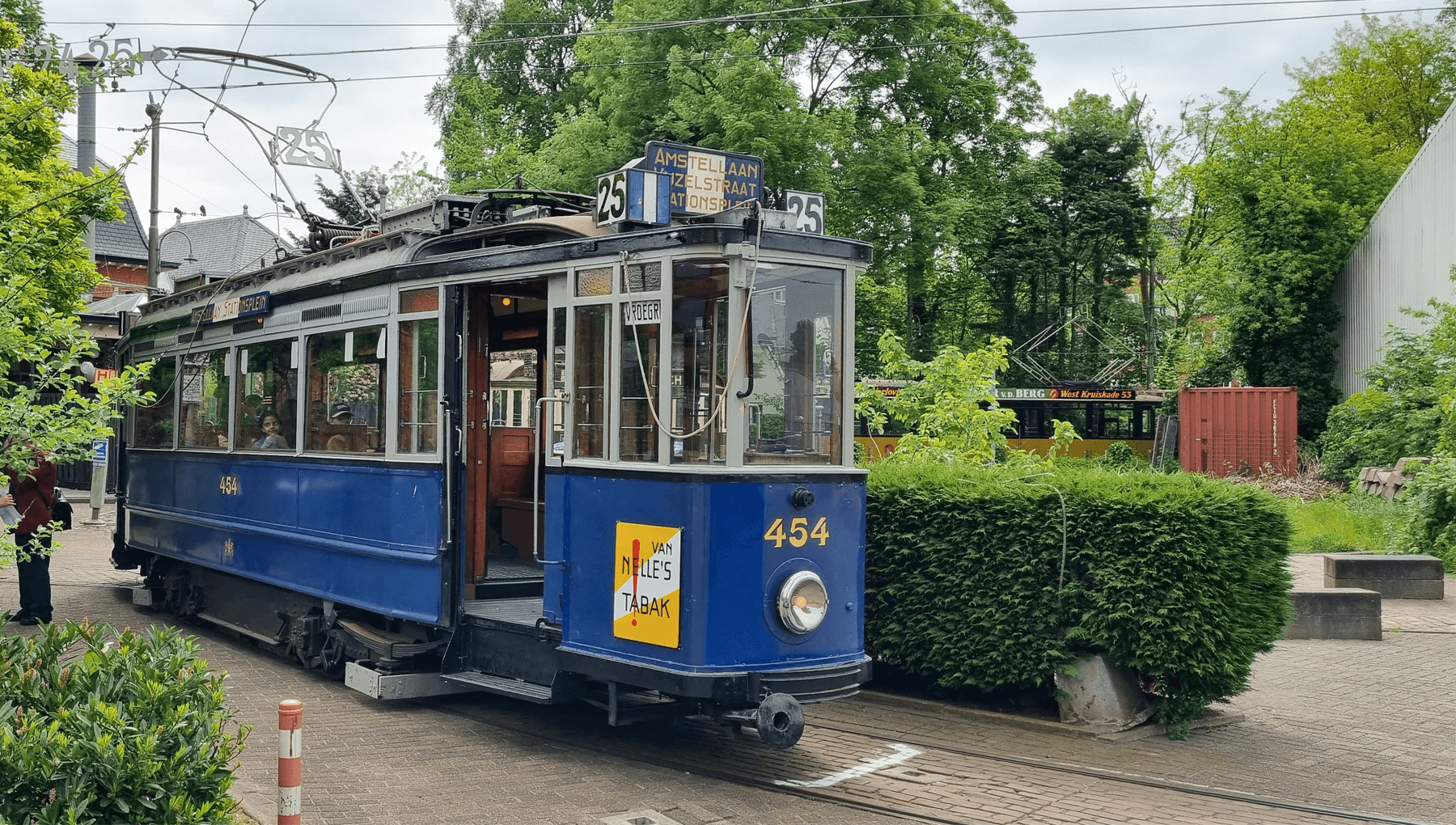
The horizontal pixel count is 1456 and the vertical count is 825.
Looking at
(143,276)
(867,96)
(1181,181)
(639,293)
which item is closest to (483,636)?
(639,293)

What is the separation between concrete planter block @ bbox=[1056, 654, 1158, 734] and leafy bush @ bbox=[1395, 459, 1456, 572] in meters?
11.2

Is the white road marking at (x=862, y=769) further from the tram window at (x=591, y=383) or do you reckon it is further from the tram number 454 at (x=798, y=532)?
the tram window at (x=591, y=383)

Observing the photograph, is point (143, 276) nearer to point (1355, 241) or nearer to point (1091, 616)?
point (1355, 241)

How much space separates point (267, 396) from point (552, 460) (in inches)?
→ 165

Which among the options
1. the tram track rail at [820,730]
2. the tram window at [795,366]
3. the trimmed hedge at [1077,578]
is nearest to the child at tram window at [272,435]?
the tram track rail at [820,730]

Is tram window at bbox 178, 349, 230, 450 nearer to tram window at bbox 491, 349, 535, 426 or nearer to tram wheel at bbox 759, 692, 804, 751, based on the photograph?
tram window at bbox 491, 349, 535, 426

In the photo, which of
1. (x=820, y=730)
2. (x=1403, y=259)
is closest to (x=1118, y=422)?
(x=1403, y=259)

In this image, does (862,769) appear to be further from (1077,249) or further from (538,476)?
(1077,249)

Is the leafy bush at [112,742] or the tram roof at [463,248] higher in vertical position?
the tram roof at [463,248]

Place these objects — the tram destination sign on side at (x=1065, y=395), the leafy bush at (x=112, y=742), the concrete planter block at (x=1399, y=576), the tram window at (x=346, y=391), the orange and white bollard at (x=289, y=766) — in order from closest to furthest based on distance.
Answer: the leafy bush at (x=112, y=742)
the orange and white bollard at (x=289, y=766)
the tram window at (x=346, y=391)
the concrete planter block at (x=1399, y=576)
the tram destination sign on side at (x=1065, y=395)

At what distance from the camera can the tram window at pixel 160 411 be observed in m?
13.0

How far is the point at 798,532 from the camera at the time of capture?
718 cm

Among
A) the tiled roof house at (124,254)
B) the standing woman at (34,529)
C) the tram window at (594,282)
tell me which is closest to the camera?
the tram window at (594,282)

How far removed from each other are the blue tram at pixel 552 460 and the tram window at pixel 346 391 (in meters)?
0.03
